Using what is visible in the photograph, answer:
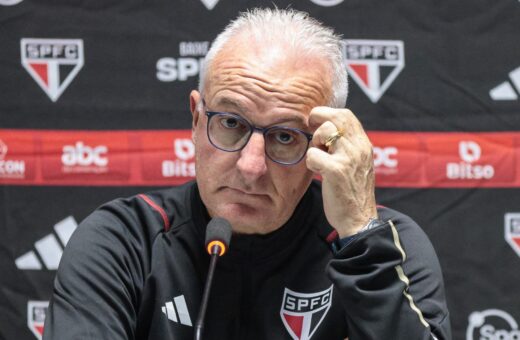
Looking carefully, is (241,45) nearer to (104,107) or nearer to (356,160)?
(356,160)

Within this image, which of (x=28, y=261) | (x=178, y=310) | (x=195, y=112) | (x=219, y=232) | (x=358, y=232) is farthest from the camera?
(x=28, y=261)

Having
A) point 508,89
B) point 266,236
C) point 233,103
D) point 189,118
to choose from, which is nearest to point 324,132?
point 233,103


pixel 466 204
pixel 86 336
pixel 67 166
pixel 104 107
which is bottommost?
pixel 86 336

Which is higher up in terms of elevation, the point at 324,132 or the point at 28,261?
the point at 324,132

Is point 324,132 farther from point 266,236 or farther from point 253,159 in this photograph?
point 266,236

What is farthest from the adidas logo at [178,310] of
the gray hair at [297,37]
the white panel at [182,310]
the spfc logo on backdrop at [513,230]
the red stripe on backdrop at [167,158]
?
the spfc logo on backdrop at [513,230]

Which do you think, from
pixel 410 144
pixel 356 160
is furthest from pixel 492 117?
pixel 356 160

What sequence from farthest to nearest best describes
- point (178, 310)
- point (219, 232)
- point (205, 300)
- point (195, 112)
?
point (195, 112) < point (178, 310) < point (219, 232) < point (205, 300)

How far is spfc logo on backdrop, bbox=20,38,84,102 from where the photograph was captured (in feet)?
9.46

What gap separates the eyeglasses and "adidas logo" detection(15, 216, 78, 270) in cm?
119

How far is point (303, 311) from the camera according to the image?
2.00 meters

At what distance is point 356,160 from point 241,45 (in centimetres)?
43

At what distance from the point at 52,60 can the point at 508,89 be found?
1745 mm

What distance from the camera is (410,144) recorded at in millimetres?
2900
